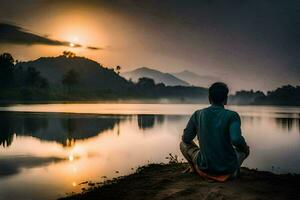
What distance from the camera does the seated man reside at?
28.8 feet

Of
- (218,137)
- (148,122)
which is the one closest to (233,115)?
(218,137)

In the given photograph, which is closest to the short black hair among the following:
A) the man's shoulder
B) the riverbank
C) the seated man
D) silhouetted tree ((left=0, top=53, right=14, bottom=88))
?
the seated man

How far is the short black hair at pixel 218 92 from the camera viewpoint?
29.9 feet

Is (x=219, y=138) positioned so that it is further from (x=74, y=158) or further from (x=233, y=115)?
(x=74, y=158)

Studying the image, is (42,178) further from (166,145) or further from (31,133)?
(31,133)

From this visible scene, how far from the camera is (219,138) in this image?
884 centimetres

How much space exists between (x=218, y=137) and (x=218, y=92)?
3.51 feet

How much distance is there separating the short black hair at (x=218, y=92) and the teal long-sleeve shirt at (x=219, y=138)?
168 millimetres

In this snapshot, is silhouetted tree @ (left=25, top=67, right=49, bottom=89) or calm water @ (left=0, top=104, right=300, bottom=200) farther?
silhouetted tree @ (left=25, top=67, right=49, bottom=89)

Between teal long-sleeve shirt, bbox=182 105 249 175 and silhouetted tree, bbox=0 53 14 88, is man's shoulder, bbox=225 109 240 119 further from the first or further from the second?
silhouetted tree, bbox=0 53 14 88

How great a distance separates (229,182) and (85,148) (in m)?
22.1

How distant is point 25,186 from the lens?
Result: 15.9 metres

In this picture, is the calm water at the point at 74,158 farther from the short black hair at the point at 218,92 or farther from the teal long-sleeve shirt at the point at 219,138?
the short black hair at the point at 218,92

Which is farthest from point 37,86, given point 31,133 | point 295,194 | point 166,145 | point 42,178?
point 295,194
